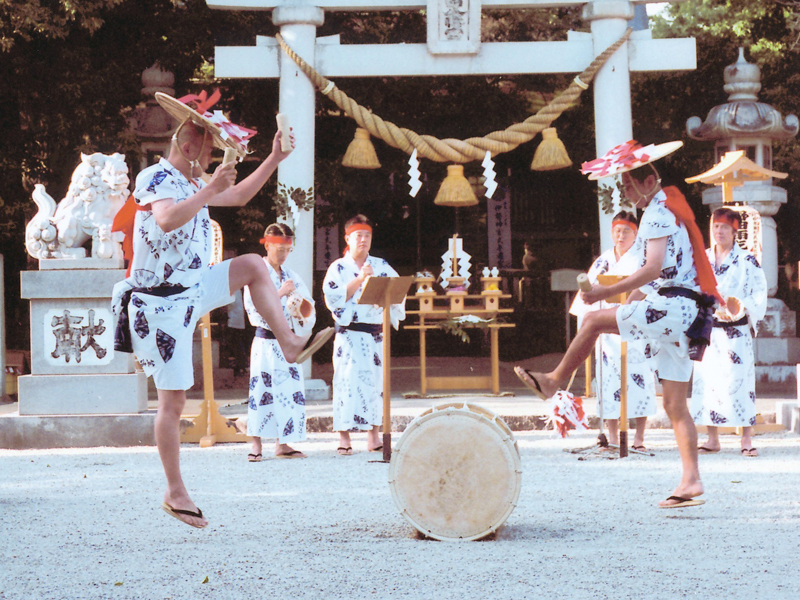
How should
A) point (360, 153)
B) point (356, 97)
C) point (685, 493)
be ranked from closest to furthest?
point (685, 493) → point (360, 153) → point (356, 97)

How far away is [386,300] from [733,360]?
2.53m

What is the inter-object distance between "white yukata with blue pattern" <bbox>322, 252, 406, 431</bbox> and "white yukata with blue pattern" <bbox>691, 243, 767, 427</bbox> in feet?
7.04

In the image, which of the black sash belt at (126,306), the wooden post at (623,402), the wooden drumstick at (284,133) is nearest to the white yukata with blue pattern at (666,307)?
the wooden drumstick at (284,133)

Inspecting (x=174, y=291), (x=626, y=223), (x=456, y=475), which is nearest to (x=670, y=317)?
(x=456, y=475)

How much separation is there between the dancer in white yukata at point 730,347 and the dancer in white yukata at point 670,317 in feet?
7.38

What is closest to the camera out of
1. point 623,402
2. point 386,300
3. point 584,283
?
point 584,283

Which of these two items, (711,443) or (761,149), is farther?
(761,149)

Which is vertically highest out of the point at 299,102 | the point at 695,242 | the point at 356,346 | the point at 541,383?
the point at 299,102

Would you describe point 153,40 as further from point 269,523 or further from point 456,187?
point 269,523

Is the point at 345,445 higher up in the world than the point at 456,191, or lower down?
lower down

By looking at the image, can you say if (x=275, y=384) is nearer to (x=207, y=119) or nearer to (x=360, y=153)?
(x=207, y=119)

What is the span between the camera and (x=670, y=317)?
4.71 m

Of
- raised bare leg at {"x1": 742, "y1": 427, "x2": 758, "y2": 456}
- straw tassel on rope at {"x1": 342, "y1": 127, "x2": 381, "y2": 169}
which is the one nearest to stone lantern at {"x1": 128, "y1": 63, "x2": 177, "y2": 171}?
straw tassel on rope at {"x1": 342, "y1": 127, "x2": 381, "y2": 169}

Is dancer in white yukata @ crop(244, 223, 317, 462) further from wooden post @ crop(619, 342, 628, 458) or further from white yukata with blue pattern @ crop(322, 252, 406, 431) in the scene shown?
wooden post @ crop(619, 342, 628, 458)
